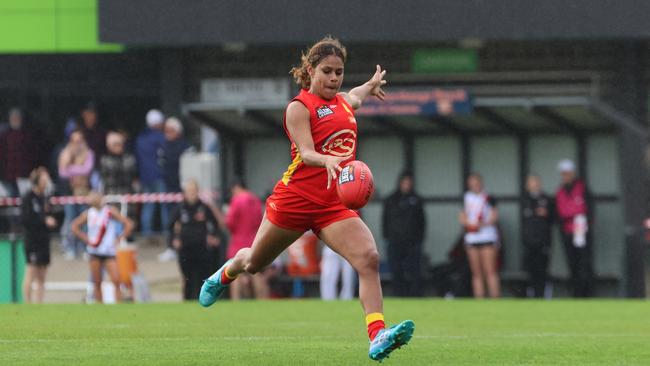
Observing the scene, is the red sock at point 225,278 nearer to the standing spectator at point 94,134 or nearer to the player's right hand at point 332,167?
the player's right hand at point 332,167

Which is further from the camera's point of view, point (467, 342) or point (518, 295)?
point (518, 295)

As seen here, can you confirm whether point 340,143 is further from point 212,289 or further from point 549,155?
point 549,155

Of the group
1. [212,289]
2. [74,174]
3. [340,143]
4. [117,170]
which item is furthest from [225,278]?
[74,174]

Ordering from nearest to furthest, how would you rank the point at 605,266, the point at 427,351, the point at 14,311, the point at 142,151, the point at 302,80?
the point at 302,80, the point at 427,351, the point at 14,311, the point at 605,266, the point at 142,151

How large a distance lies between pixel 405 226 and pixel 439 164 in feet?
5.81

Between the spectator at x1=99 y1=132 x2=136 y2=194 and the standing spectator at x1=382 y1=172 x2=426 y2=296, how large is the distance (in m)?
5.26

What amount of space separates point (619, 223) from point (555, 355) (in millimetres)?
13368

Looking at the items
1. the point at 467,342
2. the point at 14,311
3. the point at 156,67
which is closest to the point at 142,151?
the point at 156,67

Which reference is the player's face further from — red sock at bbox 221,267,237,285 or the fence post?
the fence post

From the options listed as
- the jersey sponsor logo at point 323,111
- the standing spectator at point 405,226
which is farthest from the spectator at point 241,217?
the jersey sponsor logo at point 323,111

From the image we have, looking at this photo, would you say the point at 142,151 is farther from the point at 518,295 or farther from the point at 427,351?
the point at 427,351

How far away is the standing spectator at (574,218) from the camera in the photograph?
78.2ft

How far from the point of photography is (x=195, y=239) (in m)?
23.1

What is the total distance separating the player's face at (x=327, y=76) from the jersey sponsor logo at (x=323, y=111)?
10cm
